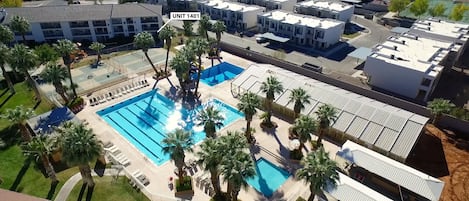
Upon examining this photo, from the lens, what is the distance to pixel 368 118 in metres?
44.2

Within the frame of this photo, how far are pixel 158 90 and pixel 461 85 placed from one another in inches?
2442

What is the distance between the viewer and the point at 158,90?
60406 mm

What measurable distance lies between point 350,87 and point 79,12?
7078 cm

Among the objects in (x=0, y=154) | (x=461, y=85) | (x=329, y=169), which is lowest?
(x=0, y=154)

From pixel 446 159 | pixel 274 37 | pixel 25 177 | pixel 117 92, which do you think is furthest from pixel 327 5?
pixel 25 177

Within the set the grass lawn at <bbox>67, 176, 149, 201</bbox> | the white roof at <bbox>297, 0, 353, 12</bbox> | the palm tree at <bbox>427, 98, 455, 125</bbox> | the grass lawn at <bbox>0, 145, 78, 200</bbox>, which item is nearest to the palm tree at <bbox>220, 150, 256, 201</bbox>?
the grass lawn at <bbox>67, 176, 149, 201</bbox>

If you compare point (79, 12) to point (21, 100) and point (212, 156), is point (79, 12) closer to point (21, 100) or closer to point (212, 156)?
point (21, 100)

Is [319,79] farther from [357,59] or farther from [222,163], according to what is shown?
[222,163]

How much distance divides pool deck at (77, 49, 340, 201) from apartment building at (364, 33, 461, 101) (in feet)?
75.7

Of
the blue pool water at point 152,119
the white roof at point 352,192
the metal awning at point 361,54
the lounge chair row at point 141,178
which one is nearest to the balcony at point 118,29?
the blue pool water at point 152,119

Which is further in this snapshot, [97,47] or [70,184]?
[97,47]

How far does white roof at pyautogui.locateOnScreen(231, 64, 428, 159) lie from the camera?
134 ft

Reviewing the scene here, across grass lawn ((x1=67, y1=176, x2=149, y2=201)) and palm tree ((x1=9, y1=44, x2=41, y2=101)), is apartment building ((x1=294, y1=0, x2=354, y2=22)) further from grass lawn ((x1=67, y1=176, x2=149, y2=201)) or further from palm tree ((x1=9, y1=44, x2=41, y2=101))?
grass lawn ((x1=67, y1=176, x2=149, y2=201))

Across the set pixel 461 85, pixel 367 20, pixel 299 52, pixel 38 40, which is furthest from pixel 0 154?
pixel 367 20
